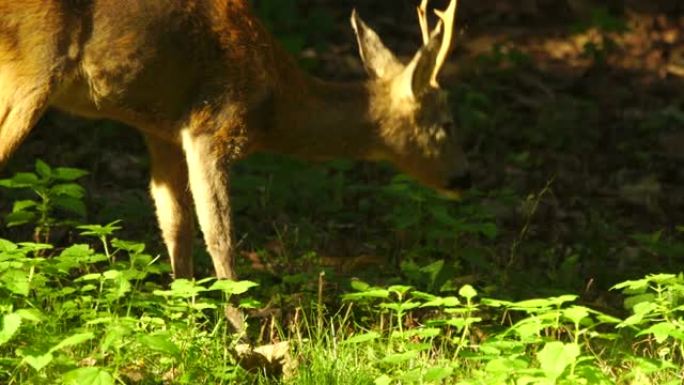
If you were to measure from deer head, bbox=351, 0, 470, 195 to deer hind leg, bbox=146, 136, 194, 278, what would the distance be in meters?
1.09

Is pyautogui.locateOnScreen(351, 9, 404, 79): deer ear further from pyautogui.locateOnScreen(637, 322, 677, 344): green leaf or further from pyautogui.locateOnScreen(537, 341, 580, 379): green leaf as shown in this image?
pyautogui.locateOnScreen(537, 341, 580, 379): green leaf

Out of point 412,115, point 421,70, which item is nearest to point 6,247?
point 421,70

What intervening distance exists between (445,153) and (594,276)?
1.18m

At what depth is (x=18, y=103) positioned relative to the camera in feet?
21.9

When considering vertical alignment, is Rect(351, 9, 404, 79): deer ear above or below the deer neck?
above

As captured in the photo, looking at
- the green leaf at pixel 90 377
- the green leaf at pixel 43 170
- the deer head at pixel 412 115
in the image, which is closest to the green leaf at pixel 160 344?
the green leaf at pixel 90 377

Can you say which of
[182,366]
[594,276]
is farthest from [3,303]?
[594,276]

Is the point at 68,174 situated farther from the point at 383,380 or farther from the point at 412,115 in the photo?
the point at 383,380

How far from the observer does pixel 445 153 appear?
831cm

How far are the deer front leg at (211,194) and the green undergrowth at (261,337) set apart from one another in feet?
0.77

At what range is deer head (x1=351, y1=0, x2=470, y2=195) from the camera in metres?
7.98

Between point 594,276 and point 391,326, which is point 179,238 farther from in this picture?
point 594,276

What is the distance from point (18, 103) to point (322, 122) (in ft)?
5.92

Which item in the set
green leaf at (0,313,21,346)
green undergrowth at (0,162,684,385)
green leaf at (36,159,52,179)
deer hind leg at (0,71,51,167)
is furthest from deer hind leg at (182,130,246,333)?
green leaf at (0,313,21,346)
